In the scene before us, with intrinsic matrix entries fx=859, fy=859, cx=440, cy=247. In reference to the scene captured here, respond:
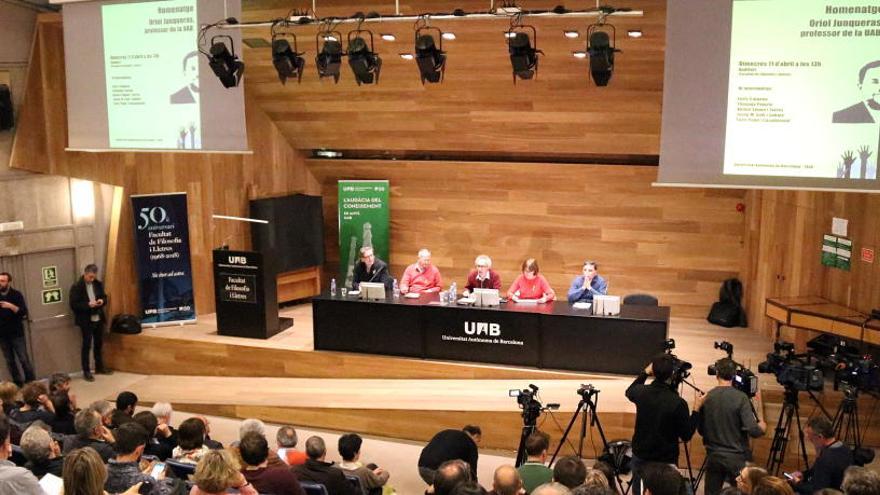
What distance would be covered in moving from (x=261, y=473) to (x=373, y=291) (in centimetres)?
439

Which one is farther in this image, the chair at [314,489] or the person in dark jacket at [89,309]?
the person in dark jacket at [89,309]

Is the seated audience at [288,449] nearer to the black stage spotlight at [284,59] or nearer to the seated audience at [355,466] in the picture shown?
the seated audience at [355,466]

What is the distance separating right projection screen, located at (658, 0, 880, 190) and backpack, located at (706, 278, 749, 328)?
13.9 feet

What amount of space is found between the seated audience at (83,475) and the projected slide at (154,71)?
434 centimetres

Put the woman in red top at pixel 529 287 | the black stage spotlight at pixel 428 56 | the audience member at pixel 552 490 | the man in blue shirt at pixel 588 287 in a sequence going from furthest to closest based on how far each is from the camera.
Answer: the woman in red top at pixel 529 287 → the man in blue shirt at pixel 588 287 → the black stage spotlight at pixel 428 56 → the audience member at pixel 552 490

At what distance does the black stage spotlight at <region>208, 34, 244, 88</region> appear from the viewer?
7.27 meters

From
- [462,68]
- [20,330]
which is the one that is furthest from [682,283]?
[20,330]

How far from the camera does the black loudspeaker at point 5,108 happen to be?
885 cm

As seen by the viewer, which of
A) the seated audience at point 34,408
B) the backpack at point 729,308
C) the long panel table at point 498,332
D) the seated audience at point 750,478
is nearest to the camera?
the seated audience at point 750,478

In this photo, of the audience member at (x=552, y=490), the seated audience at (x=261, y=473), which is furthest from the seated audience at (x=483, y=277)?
the audience member at (x=552, y=490)

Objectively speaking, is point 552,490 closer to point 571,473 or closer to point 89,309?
point 571,473

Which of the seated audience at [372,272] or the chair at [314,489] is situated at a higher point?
→ the seated audience at [372,272]

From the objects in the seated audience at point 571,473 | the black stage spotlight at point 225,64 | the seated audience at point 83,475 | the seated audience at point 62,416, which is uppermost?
the black stage spotlight at point 225,64

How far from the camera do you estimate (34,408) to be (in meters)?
6.05
